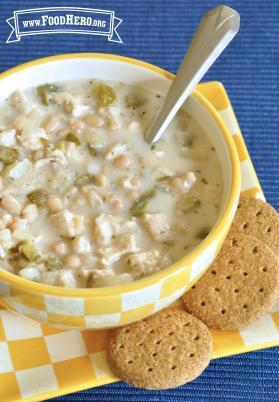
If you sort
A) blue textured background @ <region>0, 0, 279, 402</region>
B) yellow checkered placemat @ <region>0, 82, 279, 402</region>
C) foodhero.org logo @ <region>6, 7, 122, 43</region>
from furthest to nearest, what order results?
foodhero.org logo @ <region>6, 7, 122, 43</region> → blue textured background @ <region>0, 0, 279, 402</region> → yellow checkered placemat @ <region>0, 82, 279, 402</region>

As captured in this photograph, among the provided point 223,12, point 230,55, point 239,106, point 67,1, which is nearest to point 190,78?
point 223,12

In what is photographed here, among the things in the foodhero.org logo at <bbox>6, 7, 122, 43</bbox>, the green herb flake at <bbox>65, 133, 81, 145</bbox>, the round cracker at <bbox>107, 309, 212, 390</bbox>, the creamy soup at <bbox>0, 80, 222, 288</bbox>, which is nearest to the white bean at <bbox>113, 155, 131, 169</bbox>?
the creamy soup at <bbox>0, 80, 222, 288</bbox>

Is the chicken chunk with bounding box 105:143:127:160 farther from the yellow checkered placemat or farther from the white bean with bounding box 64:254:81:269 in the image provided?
the yellow checkered placemat

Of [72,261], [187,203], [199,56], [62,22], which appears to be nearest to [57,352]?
[72,261]

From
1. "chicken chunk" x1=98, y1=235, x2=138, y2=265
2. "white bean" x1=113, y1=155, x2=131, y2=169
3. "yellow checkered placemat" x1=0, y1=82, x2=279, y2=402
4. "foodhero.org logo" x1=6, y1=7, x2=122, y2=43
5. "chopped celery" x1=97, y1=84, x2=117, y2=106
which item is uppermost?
"chopped celery" x1=97, y1=84, x2=117, y2=106

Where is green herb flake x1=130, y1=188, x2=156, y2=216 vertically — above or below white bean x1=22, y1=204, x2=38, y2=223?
below

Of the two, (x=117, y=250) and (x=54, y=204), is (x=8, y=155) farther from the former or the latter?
(x=117, y=250)

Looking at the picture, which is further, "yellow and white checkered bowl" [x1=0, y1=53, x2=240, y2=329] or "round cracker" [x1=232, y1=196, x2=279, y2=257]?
"round cracker" [x1=232, y1=196, x2=279, y2=257]

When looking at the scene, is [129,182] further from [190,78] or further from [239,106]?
[239,106]
